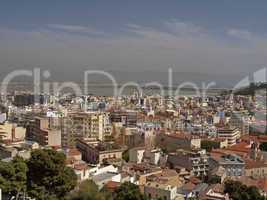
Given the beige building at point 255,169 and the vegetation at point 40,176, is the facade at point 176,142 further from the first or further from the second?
the vegetation at point 40,176

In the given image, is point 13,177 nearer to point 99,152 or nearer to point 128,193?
point 128,193

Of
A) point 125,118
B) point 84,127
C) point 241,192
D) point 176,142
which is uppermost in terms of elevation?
point 125,118

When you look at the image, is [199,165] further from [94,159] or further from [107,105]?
[107,105]

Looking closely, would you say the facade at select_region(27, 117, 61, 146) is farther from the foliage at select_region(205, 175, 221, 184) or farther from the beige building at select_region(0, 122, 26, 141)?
the foliage at select_region(205, 175, 221, 184)

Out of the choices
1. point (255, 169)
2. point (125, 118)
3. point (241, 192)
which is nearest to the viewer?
point (241, 192)

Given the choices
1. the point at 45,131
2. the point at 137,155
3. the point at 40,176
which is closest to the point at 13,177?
the point at 40,176

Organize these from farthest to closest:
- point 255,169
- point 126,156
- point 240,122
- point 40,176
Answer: point 240,122 < point 126,156 < point 255,169 < point 40,176

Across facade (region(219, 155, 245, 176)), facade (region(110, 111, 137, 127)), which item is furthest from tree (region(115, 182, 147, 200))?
facade (region(110, 111, 137, 127))
